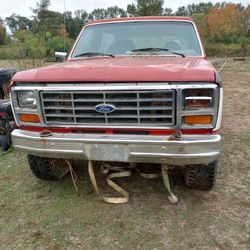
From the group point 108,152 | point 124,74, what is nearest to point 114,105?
point 124,74

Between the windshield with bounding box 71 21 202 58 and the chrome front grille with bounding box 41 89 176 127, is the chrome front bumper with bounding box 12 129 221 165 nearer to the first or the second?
the chrome front grille with bounding box 41 89 176 127

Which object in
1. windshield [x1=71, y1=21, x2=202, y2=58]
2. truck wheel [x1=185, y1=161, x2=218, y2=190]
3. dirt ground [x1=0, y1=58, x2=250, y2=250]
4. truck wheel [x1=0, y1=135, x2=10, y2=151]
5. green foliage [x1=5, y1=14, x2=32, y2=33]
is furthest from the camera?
green foliage [x1=5, y1=14, x2=32, y2=33]

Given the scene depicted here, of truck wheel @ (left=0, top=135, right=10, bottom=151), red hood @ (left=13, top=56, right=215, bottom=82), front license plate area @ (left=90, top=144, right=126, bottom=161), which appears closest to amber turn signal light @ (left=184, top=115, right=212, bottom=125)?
red hood @ (left=13, top=56, right=215, bottom=82)

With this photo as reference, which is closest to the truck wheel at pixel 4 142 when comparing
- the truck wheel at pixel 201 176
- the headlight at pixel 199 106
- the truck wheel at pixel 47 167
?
the truck wheel at pixel 47 167

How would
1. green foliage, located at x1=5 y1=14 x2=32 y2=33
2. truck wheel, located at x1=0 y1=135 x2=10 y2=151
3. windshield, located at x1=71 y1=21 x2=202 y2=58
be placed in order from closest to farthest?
windshield, located at x1=71 y1=21 x2=202 y2=58 → truck wheel, located at x1=0 y1=135 x2=10 y2=151 → green foliage, located at x1=5 y1=14 x2=32 y2=33

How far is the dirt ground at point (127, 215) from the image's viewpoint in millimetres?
2664

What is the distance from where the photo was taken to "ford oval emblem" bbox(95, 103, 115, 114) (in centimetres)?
270

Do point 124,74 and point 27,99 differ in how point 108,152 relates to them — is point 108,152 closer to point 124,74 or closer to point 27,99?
point 124,74

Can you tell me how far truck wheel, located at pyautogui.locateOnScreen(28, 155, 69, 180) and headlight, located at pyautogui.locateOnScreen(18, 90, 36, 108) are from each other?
75 cm

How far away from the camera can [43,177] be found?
3.73 meters

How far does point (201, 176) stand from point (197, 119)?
82 cm

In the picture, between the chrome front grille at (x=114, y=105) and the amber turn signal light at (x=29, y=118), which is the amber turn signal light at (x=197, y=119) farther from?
the amber turn signal light at (x=29, y=118)

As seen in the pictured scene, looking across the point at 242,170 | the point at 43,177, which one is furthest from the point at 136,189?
the point at 242,170

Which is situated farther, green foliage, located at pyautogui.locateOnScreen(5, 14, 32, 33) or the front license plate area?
green foliage, located at pyautogui.locateOnScreen(5, 14, 32, 33)
